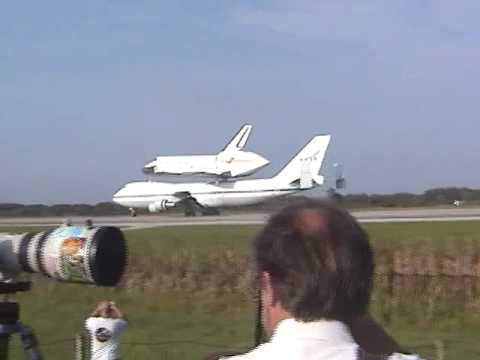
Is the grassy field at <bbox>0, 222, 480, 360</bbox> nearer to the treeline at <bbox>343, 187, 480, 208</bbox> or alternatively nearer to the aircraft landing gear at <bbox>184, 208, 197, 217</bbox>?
the aircraft landing gear at <bbox>184, 208, 197, 217</bbox>

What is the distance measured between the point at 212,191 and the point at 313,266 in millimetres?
58344

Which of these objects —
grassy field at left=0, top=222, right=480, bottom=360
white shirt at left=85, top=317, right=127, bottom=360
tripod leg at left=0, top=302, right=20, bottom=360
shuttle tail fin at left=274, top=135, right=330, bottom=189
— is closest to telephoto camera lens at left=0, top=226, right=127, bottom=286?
tripod leg at left=0, top=302, right=20, bottom=360

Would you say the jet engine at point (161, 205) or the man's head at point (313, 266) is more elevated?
the jet engine at point (161, 205)

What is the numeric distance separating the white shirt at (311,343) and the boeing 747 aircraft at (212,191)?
5616 centimetres

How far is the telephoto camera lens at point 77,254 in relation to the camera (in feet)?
11.2

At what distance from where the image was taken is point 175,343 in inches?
551

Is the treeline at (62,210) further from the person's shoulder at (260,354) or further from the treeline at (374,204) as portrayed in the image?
the person's shoulder at (260,354)

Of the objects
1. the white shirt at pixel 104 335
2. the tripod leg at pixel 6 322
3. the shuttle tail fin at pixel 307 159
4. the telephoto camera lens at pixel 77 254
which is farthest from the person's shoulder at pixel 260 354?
the shuttle tail fin at pixel 307 159

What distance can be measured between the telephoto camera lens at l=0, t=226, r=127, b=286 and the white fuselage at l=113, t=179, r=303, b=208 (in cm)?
5558

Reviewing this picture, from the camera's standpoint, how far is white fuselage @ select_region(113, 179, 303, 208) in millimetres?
59938

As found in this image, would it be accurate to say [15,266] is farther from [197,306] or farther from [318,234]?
[197,306]

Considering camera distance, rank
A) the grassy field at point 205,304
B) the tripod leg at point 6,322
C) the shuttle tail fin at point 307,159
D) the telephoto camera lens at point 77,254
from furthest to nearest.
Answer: the shuttle tail fin at point 307,159 → the grassy field at point 205,304 → the tripod leg at point 6,322 → the telephoto camera lens at point 77,254

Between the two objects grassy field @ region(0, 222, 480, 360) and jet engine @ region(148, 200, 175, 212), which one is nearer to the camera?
grassy field @ region(0, 222, 480, 360)

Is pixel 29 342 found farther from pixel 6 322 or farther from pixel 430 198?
pixel 430 198
